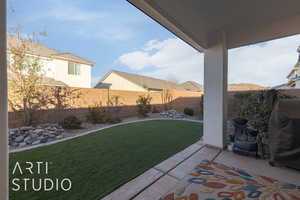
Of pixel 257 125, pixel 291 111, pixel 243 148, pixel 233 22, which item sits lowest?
pixel 243 148

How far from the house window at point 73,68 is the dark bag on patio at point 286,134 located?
34.7 feet

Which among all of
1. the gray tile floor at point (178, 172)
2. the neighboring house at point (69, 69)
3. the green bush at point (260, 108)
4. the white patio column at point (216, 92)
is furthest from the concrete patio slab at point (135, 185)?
the neighboring house at point (69, 69)

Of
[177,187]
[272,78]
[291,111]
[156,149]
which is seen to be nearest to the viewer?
[177,187]

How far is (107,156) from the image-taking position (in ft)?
7.71

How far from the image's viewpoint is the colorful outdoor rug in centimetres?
146

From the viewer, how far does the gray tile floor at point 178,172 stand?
1495 millimetres

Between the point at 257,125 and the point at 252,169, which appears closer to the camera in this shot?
the point at 252,169

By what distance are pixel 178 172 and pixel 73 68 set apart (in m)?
9.98

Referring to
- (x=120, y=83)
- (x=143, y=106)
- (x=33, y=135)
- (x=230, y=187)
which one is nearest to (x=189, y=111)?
(x=143, y=106)

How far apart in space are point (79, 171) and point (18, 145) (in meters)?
2.45

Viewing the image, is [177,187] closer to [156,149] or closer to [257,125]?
[156,149]

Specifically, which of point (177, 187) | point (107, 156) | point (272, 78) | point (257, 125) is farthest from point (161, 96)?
point (177, 187)

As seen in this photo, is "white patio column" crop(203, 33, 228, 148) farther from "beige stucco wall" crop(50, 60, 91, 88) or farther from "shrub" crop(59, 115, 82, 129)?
"beige stucco wall" crop(50, 60, 91, 88)

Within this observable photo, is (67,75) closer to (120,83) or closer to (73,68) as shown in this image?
(73,68)
